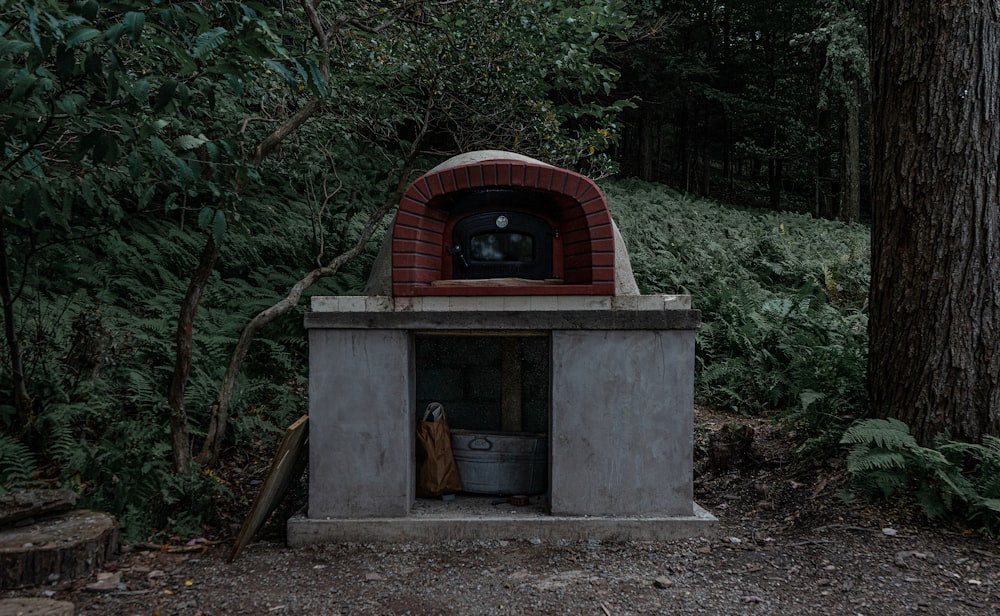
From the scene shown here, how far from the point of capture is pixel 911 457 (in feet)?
13.6

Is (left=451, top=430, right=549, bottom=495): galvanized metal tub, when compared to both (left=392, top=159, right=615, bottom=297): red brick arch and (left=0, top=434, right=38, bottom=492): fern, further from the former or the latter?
(left=0, top=434, right=38, bottom=492): fern

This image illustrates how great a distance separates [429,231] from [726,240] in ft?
27.2

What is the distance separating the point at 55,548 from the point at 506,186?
127 inches

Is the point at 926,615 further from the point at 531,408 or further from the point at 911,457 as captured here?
the point at 531,408

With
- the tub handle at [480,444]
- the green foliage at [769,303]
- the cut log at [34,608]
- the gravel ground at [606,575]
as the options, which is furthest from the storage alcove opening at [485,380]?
the cut log at [34,608]

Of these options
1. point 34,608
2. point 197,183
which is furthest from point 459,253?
point 34,608

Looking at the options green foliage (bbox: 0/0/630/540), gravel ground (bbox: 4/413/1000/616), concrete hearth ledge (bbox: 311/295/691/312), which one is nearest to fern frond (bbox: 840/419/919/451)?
gravel ground (bbox: 4/413/1000/616)

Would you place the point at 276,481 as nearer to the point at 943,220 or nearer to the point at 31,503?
the point at 31,503

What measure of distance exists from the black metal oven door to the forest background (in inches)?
54.5

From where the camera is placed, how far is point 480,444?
16.6 feet

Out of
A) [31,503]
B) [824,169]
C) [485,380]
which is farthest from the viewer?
[824,169]

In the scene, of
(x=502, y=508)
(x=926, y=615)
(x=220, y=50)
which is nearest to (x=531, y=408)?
(x=502, y=508)

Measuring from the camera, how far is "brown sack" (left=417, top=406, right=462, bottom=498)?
483 cm

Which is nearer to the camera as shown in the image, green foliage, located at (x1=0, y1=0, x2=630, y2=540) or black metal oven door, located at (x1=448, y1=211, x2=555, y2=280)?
green foliage, located at (x1=0, y1=0, x2=630, y2=540)
